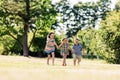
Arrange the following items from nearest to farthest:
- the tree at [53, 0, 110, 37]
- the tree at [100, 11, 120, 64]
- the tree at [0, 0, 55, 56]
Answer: the tree at [100, 11, 120, 64] → the tree at [0, 0, 55, 56] → the tree at [53, 0, 110, 37]

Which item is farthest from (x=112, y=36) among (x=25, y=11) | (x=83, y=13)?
(x=83, y=13)

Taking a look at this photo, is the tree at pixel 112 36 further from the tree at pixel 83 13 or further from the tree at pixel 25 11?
the tree at pixel 83 13

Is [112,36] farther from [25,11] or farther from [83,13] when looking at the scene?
[83,13]

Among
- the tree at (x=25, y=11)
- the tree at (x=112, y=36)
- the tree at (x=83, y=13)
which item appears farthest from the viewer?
the tree at (x=83, y=13)

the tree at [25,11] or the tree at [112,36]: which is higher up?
the tree at [25,11]

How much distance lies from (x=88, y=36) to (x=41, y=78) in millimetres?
71159

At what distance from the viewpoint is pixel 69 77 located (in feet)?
33.7

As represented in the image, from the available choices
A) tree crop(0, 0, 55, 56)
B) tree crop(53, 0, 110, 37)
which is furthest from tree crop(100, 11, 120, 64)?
tree crop(53, 0, 110, 37)

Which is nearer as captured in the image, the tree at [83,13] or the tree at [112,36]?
the tree at [112,36]

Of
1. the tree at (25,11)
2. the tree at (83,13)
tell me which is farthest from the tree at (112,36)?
the tree at (83,13)

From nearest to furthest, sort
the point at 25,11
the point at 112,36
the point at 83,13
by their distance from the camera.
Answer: the point at 112,36, the point at 25,11, the point at 83,13

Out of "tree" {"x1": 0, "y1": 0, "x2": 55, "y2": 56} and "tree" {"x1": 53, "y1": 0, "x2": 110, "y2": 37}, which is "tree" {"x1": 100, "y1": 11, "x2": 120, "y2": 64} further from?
"tree" {"x1": 53, "y1": 0, "x2": 110, "y2": 37}

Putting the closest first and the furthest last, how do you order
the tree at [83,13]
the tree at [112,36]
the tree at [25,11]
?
the tree at [112,36], the tree at [25,11], the tree at [83,13]

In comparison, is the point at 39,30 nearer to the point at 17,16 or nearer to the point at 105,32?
the point at 17,16
